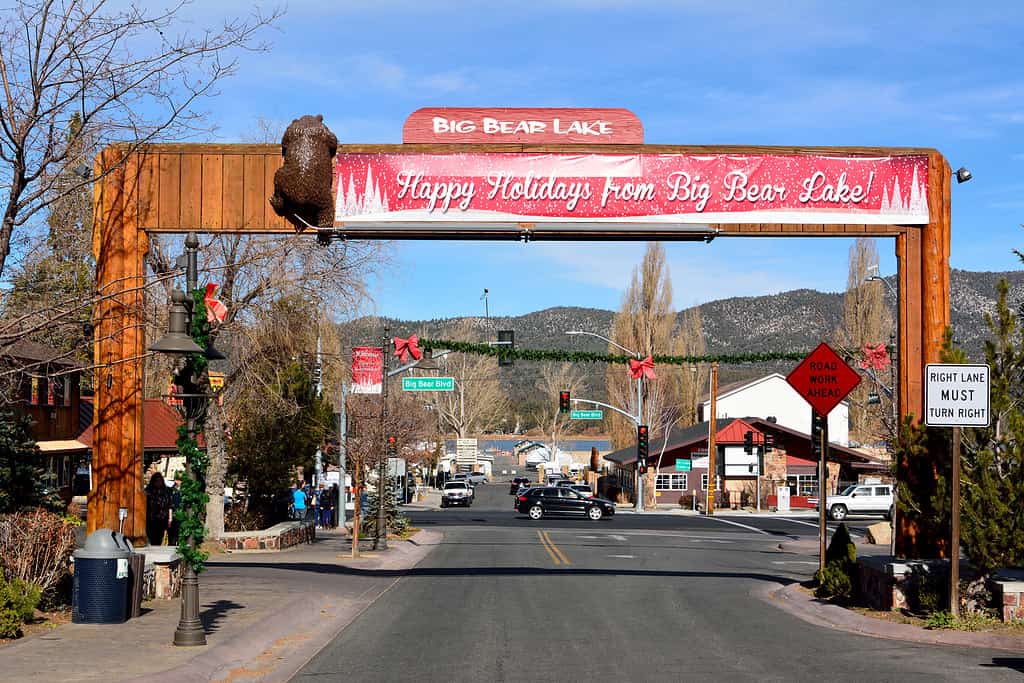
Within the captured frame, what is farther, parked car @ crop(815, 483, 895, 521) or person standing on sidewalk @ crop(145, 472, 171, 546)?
parked car @ crop(815, 483, 895, 521)

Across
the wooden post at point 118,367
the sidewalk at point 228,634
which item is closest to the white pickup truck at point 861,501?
the sidewalk at point 228,634

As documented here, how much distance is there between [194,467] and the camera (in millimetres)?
13344

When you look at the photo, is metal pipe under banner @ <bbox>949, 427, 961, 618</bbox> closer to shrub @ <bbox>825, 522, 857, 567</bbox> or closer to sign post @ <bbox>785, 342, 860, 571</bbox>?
shrub @ <bbox>825, 522, 857, 567</bbox>

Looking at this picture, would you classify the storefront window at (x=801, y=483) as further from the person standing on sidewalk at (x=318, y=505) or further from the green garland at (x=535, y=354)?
the person standing on sidewalk at (x=318, y=505)

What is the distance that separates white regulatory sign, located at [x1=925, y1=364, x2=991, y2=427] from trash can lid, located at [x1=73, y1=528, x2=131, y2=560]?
36.7 ft

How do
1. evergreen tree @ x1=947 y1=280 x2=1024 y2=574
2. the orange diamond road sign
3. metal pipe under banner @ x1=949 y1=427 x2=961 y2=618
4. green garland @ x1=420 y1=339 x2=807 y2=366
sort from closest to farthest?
evergreen tree @ x1=947 y1=280 x2=1024 y2=574 < metal pipe under banner @ x1=949 y1=427 x2=961 y2=618 < the orange diamond road sign < green garland @ x1=420 y1=339 x2=807 y2=366

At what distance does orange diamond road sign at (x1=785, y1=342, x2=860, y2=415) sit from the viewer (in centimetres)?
1964

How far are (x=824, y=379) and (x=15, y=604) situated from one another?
1386cm

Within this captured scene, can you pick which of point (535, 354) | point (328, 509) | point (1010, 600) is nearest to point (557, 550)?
point (535, 354)

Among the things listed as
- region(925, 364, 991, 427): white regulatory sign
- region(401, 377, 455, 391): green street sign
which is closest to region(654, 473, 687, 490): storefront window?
region(401, 377, 455, 391): green street sign

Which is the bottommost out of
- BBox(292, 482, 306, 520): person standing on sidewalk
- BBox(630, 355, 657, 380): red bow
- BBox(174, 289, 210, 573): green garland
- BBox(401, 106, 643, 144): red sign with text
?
BBox(292, 482, 306, 520): person standing on sidewalk

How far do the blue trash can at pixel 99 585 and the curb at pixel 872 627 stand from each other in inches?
394

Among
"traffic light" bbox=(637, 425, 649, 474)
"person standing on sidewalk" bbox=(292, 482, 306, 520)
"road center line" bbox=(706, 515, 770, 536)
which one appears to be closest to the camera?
"person standing on sidewalk" bbox=(292, 482, 306, 520)

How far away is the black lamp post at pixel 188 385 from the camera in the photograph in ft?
41.2
